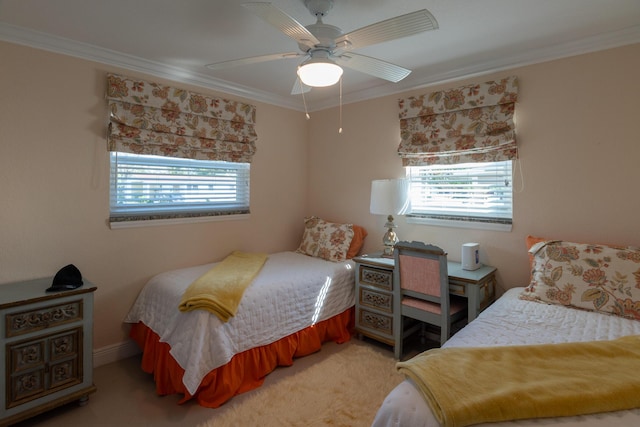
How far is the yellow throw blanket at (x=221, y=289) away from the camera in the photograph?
6.92 ft

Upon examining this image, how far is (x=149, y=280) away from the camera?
2766mm

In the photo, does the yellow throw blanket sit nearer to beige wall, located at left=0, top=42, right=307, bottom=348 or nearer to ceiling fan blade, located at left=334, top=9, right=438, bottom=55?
beige wall, located at left=0, top=42, right=307, bottom=348

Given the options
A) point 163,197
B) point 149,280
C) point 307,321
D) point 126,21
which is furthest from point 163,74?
point 307,321

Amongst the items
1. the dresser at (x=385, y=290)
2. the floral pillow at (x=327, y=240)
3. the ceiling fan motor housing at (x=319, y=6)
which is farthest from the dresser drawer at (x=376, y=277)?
the ceiling fan motor housing at (x=319, y=6)

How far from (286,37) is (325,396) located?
94.2 inches

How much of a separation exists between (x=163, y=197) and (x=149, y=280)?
0.71 metres

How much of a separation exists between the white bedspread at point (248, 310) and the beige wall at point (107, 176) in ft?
1.05

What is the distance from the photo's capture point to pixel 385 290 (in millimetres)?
2791

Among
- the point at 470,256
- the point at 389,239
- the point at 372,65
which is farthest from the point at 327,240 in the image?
the point at 372,65

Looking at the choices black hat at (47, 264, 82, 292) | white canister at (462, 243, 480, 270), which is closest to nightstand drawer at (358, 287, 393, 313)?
white canister at (462, 243, 480, 270)

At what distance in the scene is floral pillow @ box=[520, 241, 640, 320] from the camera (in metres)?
1.87

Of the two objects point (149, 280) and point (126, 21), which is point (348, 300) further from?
point (126, 21)

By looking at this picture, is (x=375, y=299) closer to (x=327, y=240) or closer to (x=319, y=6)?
(x=327, y=240)

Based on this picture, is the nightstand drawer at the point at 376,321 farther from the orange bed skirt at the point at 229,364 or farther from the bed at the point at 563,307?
the bed at the point at 563,307
